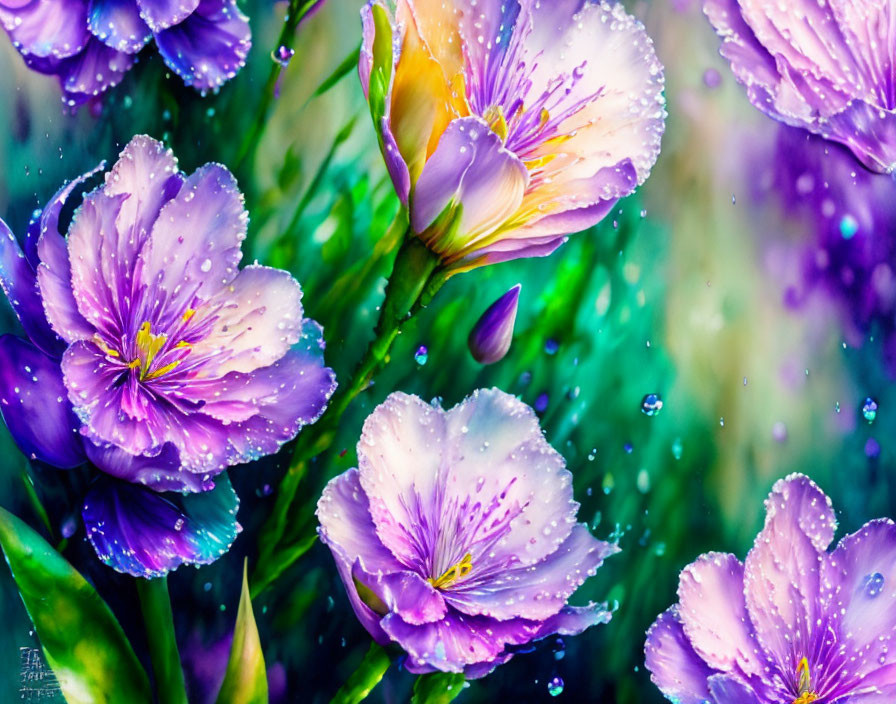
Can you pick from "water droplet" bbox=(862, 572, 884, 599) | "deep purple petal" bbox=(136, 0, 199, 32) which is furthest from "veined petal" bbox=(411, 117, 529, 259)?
"water droplet" bbox=(862, 572, 884, 599)

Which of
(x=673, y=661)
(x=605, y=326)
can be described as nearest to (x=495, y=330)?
(x=605, y=326)

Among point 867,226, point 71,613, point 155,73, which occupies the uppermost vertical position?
point 867,226

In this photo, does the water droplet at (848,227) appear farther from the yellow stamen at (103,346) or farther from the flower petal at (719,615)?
the yellow stamen at (103,346)

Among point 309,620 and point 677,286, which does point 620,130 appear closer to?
point 677,286

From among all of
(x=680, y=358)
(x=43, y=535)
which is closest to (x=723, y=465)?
(x=680, y=358)

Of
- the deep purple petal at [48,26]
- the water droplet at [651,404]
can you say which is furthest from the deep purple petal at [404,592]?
the deep purple petal at [48,26]

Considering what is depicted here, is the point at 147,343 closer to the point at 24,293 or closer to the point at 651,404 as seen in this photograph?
the point at 24,293
